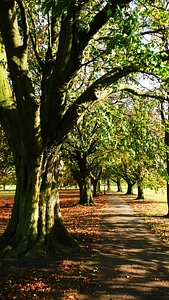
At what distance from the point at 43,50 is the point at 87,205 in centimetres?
1579

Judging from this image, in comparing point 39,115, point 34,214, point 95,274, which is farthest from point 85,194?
point 95,274

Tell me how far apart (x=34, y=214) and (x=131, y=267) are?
293cm

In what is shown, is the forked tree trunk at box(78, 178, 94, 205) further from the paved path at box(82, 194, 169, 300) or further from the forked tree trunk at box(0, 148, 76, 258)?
the forked tree trunk at box(0, 148, 76, 258)

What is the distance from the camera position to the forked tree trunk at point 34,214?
26.3 feet

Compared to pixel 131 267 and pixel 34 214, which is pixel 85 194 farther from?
pixel 131 267

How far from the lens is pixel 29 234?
8031mm

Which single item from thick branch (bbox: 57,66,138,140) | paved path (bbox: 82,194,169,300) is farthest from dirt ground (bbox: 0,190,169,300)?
thick branch (bbox: 57,66,138,140)

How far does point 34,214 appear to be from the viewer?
26.8ft

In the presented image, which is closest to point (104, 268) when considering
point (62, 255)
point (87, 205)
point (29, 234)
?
point (62, 255)

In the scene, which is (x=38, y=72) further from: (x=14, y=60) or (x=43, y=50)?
(x=14, y=60)

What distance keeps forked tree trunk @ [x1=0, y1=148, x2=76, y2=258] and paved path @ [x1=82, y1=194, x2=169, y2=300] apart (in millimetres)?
1444

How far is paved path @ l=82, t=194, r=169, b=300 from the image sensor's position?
18.4ft

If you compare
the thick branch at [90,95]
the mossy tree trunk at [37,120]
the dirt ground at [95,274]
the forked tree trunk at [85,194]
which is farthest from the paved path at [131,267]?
the forked tree trunk at [85,194]

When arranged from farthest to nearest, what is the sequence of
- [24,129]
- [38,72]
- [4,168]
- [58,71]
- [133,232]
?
[4,168], [38,72], [133,232], [58,71], [24,129]
